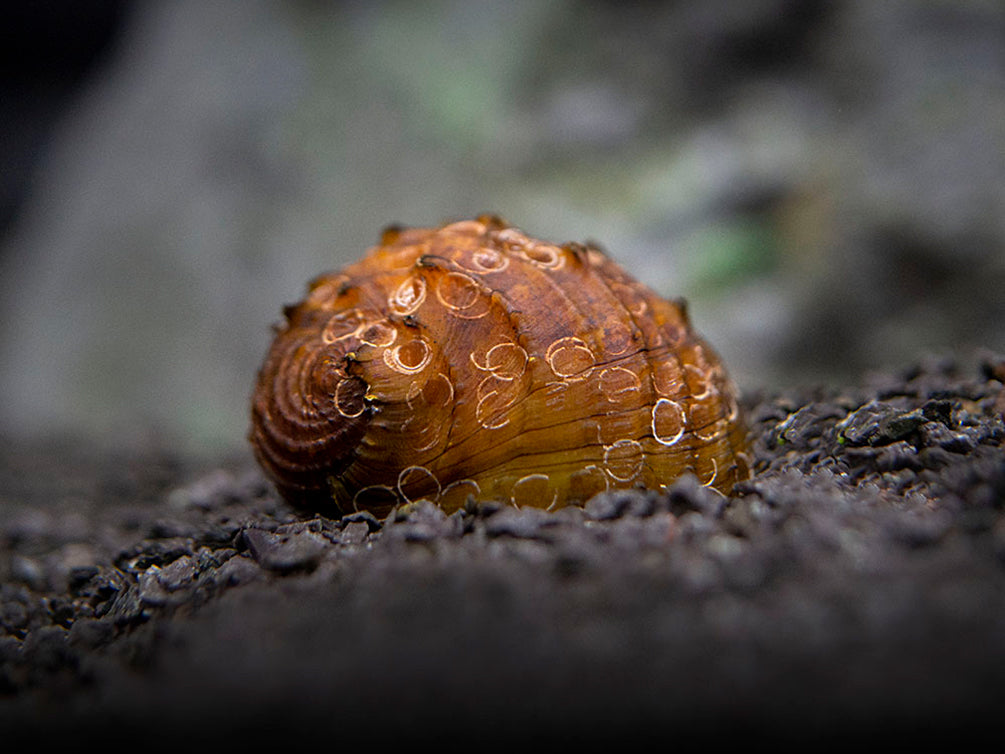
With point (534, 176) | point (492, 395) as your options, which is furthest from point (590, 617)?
point (534, 176)

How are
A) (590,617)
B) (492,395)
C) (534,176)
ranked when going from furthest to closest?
(534,176) < (492,395) < (590,617)

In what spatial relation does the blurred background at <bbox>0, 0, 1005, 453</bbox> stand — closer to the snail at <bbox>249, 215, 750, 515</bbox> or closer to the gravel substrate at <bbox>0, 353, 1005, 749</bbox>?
the snail at <bbox>249, 215, 750, 515</bbox>

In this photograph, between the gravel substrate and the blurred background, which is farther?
the blurred background

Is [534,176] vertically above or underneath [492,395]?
above

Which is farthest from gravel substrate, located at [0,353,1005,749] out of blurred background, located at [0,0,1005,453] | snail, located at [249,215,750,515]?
blurred background, located at [0,0,1005,453]

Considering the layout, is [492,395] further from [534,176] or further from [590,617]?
[534,176]

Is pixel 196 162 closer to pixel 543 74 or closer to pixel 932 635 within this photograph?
pixel 543 74

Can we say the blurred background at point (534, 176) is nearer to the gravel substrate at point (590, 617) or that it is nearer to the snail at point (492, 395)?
the snail at point (492, 395)
